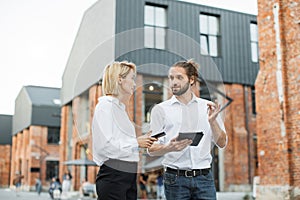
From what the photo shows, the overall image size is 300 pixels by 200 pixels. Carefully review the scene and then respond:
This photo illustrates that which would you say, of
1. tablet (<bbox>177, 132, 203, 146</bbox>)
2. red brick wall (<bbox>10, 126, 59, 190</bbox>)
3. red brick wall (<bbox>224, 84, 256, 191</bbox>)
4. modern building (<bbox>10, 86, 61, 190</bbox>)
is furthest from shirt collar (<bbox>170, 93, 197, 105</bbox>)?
red brick wall (<bbox>10, 126, 59, 190</bbox>)

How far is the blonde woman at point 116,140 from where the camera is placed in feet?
8.89

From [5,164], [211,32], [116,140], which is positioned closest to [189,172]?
[116,140]

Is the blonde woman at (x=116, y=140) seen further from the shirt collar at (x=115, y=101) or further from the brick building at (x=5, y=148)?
the brick building at (x=5, y=148)

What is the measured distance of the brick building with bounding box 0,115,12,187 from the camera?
47.7m

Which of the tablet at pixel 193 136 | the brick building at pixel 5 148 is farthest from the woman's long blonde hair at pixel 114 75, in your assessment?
→ the brick building at pixel 5 148

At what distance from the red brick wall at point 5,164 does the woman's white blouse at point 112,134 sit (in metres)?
47.8

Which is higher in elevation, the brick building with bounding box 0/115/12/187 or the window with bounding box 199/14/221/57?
the window with bounding box 199/14/221/57

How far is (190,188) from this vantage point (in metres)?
3.08

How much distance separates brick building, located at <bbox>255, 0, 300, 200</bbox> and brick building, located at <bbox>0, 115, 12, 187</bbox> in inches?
1659

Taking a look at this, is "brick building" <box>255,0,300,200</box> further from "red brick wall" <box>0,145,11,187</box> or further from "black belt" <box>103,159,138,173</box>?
"red brick wall" <box>0,145,11,187</box>

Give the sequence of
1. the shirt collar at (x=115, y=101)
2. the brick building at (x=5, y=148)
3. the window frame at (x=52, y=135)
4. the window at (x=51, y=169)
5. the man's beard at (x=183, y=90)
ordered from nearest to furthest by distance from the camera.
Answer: the shirt collar at (x=115, y=101), the man's beard at (x=183, y=90), the window at (x=51, y=169), the window frame at (x=52, y=135), the brick building at (x=5, y=148)

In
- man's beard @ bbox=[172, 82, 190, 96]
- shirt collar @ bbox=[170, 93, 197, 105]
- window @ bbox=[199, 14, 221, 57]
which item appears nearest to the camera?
man's beard @ bbox=[172, 82, 190, 96]

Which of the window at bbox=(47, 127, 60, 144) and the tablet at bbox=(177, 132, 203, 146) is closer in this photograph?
the tablet at bbox=(177, 132, 203, 146)

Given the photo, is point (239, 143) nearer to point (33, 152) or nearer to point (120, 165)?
point (120, 165)
